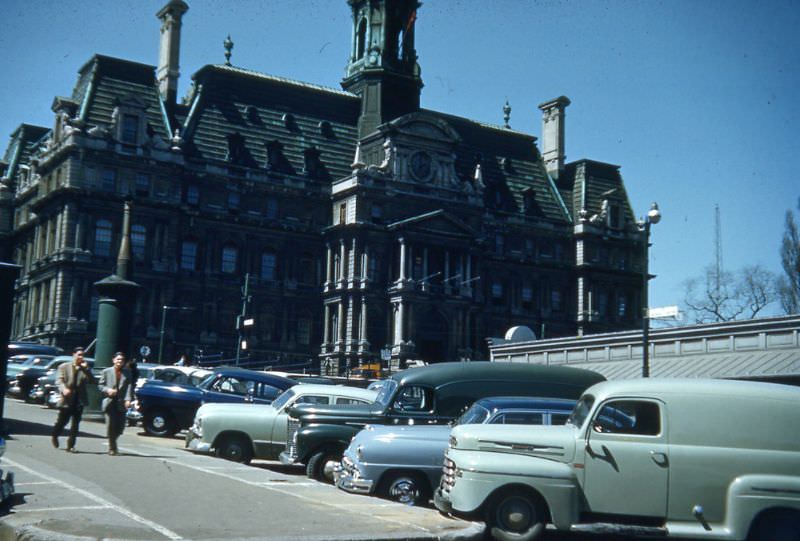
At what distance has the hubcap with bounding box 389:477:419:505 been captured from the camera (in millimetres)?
15508

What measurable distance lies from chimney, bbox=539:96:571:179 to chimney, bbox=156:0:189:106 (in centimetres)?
3493

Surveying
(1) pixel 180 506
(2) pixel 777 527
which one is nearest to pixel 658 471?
(2) pixel 777 527

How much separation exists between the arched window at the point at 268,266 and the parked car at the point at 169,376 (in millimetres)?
38146

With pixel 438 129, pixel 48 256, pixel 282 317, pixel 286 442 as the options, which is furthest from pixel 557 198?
pixel 286 442

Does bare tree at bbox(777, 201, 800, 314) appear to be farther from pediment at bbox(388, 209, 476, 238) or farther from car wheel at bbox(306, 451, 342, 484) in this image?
car wheel at bbox(306, 451, 342, 484)

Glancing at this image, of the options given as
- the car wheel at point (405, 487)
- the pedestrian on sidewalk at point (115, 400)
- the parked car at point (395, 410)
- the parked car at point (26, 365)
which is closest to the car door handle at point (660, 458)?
the car wheel at point (405, 487)

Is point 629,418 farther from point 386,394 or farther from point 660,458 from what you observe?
point 386,394

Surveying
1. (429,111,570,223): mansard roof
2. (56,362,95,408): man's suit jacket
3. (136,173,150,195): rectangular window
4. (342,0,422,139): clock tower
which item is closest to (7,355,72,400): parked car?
(56,362,95,408): man's suit jacket

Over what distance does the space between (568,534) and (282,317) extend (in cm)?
5619

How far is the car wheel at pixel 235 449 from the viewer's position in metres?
20.5

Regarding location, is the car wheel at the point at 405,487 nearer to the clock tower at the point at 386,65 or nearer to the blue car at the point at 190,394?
the blue car at the point at 190,394

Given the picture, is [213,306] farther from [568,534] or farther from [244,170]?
[568,534]

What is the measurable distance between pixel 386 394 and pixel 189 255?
4855cm

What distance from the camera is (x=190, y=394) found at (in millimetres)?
25344
